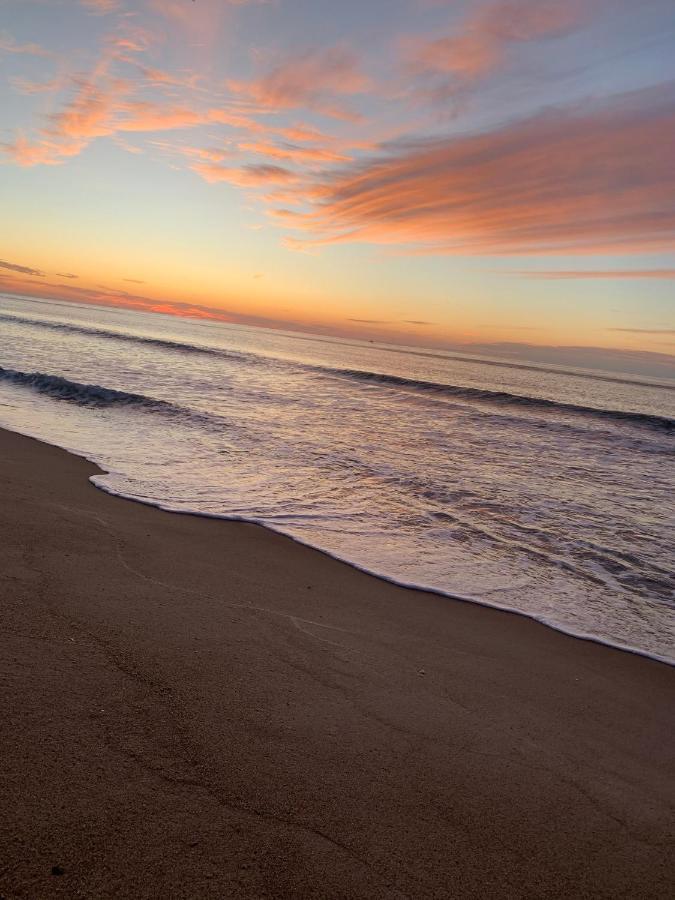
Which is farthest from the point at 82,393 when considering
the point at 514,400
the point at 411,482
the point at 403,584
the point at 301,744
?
the point at 514,400

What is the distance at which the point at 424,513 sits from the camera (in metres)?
7.55

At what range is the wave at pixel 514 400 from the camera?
25.5 metres

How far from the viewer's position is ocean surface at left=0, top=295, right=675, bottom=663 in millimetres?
5586

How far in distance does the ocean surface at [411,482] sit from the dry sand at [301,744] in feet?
3.44

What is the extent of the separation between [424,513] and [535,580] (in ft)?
7.03

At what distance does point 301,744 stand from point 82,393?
14.4 m

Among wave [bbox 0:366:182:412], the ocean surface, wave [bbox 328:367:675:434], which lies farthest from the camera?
wave [bbox 328:367:675:434]

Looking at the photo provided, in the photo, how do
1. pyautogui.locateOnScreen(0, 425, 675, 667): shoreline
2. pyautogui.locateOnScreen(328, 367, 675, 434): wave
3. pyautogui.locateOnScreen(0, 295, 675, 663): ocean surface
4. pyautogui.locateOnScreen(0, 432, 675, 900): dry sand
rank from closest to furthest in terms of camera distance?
pyautogui.locateOnScreen(0, 432, 675, 900): dry sand, pyautogui.locateOnScreen(0, 425, 675, 667): shoreline, pyautogui.locateOnScreen(0, 295, 675, 663): ocean surface, pyautogui.locateOnScreen(328, 367, 675, 434): wave

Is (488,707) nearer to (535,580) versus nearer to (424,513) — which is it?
(535,580)

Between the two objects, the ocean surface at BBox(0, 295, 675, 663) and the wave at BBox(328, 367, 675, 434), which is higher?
the wave at BBox(328, 367, 675, 434)

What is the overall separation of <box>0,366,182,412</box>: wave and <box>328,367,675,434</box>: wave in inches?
727

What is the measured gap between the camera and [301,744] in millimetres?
2629

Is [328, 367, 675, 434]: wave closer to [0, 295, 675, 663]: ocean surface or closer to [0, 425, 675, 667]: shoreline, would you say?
[0, 295, 675, 663]: ocean surface

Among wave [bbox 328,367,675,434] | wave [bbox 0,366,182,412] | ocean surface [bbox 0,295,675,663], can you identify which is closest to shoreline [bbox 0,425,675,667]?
ocean surface [bbox 0,295,675,663]
